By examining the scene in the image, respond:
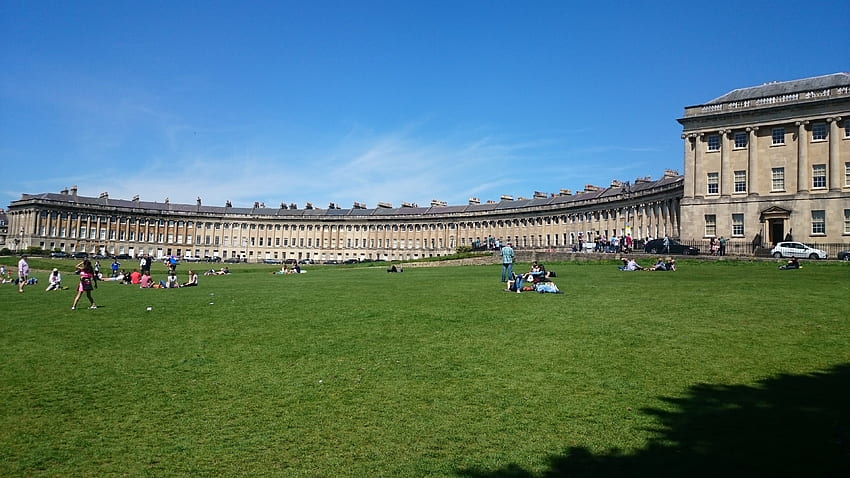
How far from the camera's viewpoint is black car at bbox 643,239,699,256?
4444 cm

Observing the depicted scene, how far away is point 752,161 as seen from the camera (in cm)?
4928

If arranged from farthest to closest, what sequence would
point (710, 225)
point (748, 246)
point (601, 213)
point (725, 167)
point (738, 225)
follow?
point (601, 213) < point (710, 225) < point (725, 167) < point (738, 225) < point (748, 246)

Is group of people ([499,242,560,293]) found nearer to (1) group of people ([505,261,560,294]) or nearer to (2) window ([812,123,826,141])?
(1) group of people ([505,261,560,294])

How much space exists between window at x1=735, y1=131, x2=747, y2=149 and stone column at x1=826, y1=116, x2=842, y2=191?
5.64 m

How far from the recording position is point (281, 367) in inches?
511

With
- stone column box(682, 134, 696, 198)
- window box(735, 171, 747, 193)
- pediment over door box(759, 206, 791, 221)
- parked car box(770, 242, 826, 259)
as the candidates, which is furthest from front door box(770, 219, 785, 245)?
parked car box(770, 242, 826, 259)

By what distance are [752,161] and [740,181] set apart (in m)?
1.75

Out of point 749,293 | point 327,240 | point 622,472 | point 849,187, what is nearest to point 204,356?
point 622,472

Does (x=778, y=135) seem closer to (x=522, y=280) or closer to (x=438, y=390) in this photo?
(x=522, y=280)

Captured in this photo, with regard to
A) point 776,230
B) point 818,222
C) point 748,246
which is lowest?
point 748,246

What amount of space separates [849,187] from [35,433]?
52111mm

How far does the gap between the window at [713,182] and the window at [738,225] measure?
261 centimetres

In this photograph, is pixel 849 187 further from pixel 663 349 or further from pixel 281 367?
pixel 281 367

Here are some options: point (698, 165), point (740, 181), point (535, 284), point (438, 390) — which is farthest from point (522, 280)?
point (698, 165)
